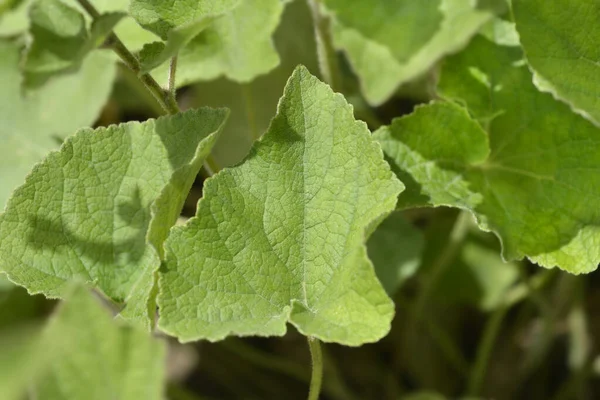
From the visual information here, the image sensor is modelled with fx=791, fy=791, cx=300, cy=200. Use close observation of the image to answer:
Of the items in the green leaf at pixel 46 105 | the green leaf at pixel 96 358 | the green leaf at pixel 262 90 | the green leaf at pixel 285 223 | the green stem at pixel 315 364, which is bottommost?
the green leaf at pixel 262 90

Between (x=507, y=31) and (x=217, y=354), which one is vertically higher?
(x=507, y=31)

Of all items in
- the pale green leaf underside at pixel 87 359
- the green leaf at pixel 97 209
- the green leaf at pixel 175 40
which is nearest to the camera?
the pale green leaf underside at pixel 87 359

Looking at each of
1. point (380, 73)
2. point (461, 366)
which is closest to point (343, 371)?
point (461, 366)

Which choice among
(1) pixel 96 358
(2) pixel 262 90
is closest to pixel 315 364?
(1) pixel 96 358

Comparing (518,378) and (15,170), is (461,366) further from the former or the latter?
(15,170)

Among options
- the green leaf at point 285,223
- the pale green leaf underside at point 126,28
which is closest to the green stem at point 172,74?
the green leaf at point 285,223

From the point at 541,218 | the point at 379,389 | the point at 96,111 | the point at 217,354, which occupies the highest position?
the point at 96,111

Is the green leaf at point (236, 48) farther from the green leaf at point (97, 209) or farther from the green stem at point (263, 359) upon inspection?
the green stem at point (263, 359)
